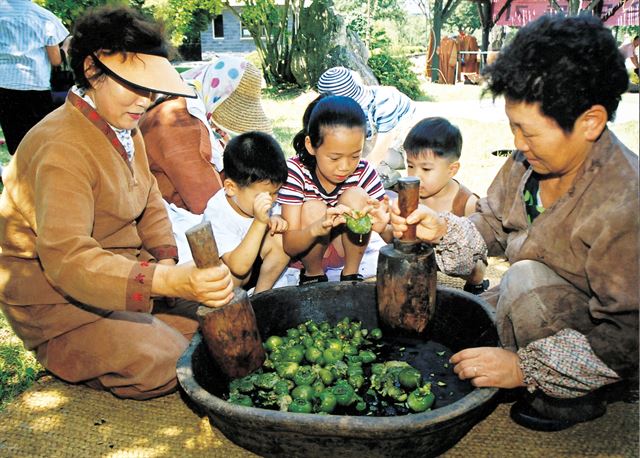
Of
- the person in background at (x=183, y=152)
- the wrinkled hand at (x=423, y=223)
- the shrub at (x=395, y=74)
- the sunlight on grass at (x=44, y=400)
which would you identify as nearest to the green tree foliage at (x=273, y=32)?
the shrub at (x=395, y=74)

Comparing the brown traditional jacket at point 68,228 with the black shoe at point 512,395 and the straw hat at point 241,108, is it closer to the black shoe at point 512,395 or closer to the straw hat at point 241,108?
the black shoe at point 512,395

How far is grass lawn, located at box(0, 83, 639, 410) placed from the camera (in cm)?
304

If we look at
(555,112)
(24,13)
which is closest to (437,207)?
(555,112)

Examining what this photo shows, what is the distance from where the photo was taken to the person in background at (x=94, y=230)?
217cm

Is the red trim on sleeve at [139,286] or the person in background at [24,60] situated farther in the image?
the person in background at [24,60]

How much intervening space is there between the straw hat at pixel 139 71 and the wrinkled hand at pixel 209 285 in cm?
83

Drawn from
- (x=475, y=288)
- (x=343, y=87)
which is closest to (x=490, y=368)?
(x=475, y=288)

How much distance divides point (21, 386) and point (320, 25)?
1251 centimetres

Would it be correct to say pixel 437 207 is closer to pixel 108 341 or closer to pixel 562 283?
pixel 562 283

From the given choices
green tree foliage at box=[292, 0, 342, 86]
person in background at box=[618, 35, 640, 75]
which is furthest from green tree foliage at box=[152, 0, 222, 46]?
person in background at box=[618, 35, 640, 75]

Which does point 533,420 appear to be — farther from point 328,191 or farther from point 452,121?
point 452,121

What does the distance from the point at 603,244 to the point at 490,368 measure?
60 cm

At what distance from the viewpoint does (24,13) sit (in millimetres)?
6012

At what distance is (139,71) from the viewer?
8.01 feet
